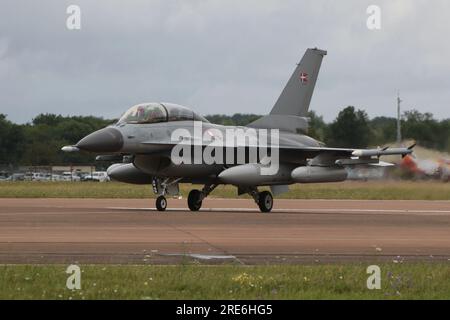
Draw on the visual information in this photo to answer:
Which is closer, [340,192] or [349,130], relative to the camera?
[349,130]

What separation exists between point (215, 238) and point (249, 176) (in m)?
10.5

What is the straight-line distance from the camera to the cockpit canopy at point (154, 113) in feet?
89.2

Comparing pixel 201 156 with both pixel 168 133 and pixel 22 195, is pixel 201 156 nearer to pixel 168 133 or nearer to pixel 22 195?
pixel 168 133

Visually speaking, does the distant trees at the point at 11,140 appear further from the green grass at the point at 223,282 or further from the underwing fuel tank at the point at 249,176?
the green grass at the point at 223,282

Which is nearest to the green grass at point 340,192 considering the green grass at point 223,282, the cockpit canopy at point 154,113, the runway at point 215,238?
the runway at point 215,238

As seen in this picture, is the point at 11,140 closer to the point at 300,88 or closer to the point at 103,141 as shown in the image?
the point at 300,88

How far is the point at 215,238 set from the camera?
1747 centimetres

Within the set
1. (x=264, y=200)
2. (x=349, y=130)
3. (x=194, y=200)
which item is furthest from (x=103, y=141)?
(x=349, y=130)

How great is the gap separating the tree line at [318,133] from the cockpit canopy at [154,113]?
20.8 ft

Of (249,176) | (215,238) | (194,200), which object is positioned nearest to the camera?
(215,238)

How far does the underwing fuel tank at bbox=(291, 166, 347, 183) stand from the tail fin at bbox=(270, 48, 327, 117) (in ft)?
10.2

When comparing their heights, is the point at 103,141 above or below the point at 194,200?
above
